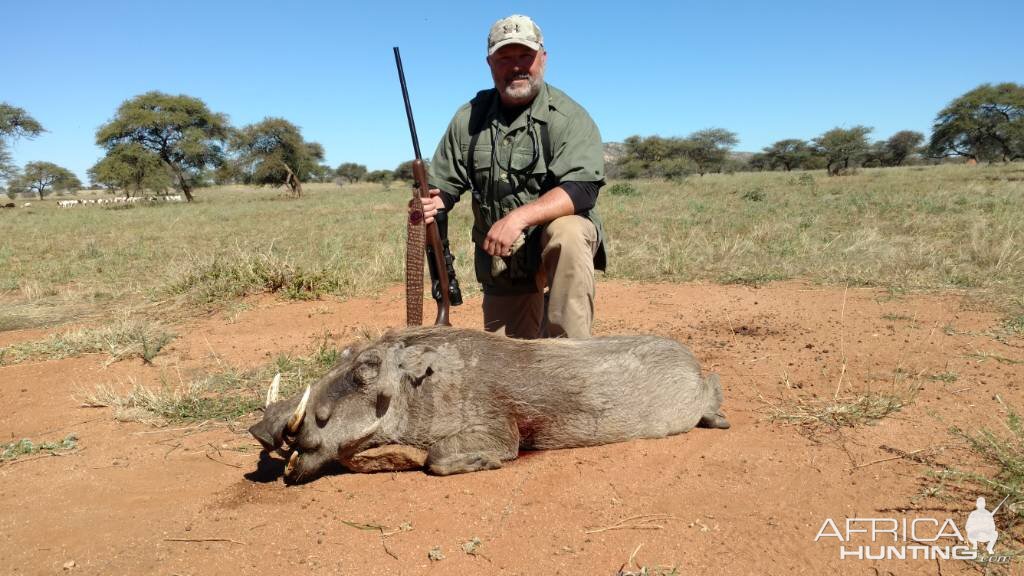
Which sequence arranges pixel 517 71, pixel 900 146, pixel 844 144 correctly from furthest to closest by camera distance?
pixel 900 146, pixel 844 144, pixel 517 71

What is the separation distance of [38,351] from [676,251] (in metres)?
7.34

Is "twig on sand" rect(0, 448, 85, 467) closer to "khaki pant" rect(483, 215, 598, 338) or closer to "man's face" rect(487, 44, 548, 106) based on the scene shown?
"khaki pant" rect(483, 215, 598, 338)

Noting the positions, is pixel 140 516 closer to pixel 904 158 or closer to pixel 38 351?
pixel 38 351

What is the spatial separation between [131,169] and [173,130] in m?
3.80

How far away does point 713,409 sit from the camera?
342 centimetres

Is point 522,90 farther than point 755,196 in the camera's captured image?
No

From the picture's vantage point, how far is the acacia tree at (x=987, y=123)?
34.2m

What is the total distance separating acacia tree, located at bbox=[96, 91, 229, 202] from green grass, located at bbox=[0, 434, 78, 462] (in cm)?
3299

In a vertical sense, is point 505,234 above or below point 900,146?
below

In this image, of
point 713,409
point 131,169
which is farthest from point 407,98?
point 131,169

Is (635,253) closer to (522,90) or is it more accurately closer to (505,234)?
(522,90)

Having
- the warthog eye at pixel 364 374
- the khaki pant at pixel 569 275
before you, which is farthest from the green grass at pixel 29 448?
the khaki pant at pixel 569 275

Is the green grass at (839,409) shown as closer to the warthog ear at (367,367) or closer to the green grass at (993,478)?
the green grass at (993,478)

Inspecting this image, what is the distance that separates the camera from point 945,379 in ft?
12.6
